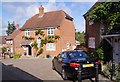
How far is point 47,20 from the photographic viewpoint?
138 feet

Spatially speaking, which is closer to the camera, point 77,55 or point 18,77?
point 77,55

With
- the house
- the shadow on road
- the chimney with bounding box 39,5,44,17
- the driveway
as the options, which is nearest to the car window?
the driveway

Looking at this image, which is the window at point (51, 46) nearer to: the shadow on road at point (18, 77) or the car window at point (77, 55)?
the shadow on road at point (18, 77)

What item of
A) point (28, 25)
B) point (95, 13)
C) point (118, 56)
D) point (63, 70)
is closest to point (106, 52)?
point (118, 56)

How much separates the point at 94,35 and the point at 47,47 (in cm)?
1813

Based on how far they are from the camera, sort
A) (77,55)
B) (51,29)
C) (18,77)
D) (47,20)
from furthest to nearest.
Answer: (47,20), (51,29), (18,77), (77,55)

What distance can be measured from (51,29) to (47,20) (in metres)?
3.22

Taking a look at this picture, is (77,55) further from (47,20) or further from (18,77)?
(47,20)

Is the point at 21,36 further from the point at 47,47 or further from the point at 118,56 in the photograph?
the point at 118,56

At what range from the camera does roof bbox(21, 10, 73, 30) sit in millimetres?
40094

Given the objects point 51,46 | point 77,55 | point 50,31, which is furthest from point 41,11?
point 77,55

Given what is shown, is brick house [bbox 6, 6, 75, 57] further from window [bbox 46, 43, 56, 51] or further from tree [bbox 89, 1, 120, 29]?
tree [bbox 89, 1, 120, 29]

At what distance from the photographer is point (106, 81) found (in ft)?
34.5

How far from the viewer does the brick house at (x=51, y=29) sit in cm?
3913
